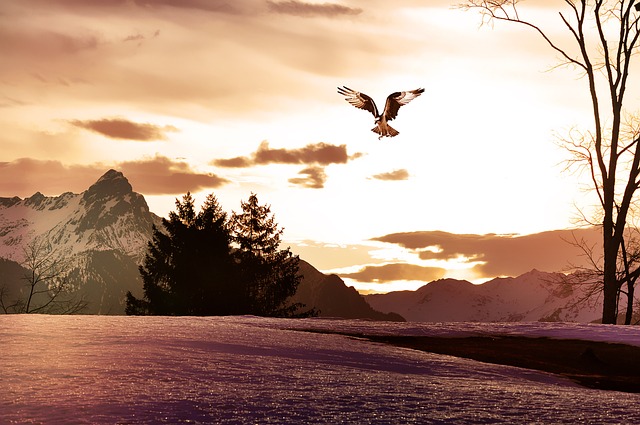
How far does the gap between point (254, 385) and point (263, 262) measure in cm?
5973

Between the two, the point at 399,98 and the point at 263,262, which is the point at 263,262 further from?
the point at 399,98

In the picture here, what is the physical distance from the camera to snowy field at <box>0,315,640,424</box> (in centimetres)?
574

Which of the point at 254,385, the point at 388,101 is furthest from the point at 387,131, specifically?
the point at 254,385

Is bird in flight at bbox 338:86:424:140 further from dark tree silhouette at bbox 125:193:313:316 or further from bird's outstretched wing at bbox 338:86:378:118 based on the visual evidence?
dark tree silhouette at bbox 125:193:313:316

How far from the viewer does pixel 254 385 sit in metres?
6.98

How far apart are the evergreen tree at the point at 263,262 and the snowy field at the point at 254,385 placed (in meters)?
53.8

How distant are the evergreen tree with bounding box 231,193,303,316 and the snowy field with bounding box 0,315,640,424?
5380 centimetres

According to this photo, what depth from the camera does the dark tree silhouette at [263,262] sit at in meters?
65.2

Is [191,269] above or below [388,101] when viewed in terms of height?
below

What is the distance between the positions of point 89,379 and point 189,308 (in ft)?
170

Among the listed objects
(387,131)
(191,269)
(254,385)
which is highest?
(387,131)

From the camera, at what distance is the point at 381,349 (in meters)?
11.6

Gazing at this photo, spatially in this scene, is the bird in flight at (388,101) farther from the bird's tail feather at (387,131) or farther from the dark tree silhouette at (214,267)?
the dark tree silhouette at (214,267)

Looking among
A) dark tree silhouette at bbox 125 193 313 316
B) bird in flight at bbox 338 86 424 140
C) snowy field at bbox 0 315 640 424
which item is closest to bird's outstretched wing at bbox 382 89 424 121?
bird in flight at bbox 338 86 424 140
